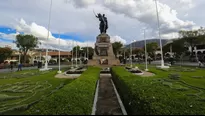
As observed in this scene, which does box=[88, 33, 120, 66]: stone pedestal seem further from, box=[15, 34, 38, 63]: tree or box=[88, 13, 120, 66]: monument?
box=[15, 34, 38, 63]: tree

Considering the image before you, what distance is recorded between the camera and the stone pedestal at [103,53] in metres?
27.6

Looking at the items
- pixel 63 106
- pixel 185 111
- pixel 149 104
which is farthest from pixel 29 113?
pixel 185 111

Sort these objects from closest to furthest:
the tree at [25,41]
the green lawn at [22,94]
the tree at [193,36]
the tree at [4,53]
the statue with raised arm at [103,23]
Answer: the green lawn at [22,94] → the statue with raised arm at [103,23] → the tree at [193,36] → the tree at [4,53] → the tree at [25,41]

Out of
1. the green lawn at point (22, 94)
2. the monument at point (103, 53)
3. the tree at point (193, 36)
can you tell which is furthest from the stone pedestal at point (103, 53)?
the tree at point (193, 36)

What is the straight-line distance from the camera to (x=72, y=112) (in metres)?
3.56

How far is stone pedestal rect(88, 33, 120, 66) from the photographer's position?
2759 cm

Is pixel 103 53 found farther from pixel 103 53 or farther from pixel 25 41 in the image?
pixel 25 41

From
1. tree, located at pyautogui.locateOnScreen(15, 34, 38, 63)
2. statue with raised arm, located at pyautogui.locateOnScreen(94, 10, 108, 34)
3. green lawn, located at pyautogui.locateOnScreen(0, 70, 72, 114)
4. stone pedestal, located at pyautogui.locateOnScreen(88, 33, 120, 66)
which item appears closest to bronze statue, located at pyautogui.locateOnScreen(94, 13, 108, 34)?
statue with raised arm, located at pyautogui.locateOnScreen(94, 10, 108, 34)

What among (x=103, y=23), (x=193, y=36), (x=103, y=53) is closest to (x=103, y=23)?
(x=103, y=23)

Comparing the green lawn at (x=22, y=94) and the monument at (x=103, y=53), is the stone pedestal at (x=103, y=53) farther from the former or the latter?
the green lawn at (x=22, y=94)

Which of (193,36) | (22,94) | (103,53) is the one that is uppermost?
(193,36)

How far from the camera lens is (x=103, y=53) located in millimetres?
29031

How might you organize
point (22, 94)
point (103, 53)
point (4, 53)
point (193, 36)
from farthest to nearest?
point (4, 53)
point (193, 36)
point (103, 53)
point (22, 94)

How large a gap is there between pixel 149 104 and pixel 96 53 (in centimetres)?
2553
